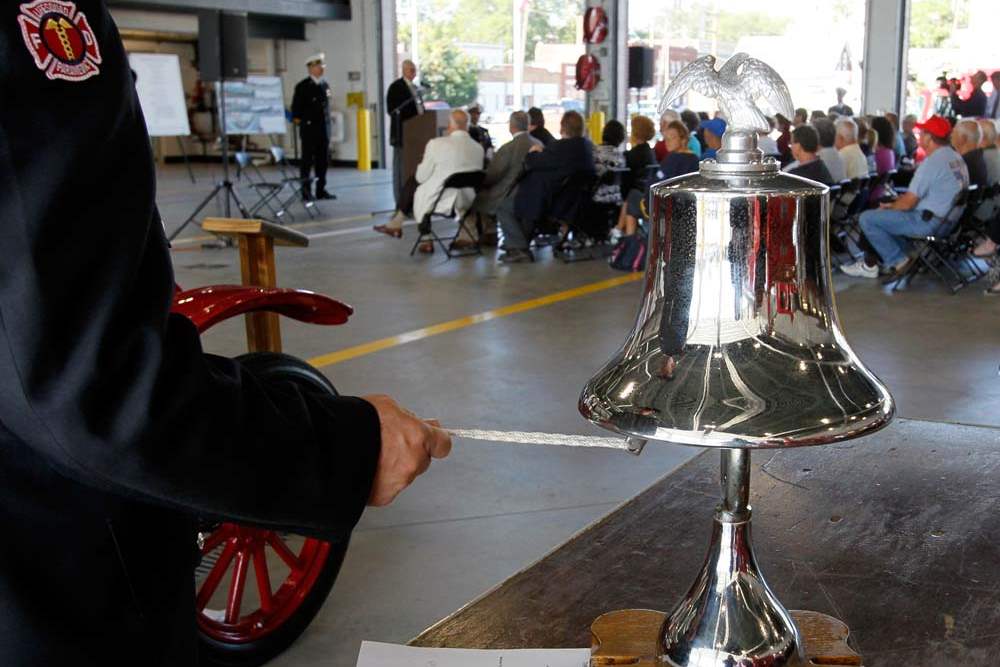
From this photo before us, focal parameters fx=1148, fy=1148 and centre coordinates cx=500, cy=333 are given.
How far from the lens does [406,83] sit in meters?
13.3

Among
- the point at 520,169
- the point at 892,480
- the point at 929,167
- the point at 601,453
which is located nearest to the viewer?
the point at 892,480

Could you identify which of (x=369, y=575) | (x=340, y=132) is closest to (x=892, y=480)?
(x=369, y=575)

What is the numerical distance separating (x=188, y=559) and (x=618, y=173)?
8.61m

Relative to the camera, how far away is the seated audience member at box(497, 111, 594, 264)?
906cm

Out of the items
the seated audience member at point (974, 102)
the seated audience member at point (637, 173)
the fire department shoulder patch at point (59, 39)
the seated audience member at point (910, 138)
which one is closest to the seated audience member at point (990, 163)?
the seated audience member at point (637, 173)

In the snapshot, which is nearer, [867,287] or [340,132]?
[867,287]

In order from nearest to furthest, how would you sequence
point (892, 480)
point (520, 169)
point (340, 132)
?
1. point (892, 480)
2. point (520, 169)
3. point (340, 132)

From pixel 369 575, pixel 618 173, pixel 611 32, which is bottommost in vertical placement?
pixel 369 575

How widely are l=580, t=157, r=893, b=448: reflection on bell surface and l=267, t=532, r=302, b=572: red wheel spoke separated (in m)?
1.99

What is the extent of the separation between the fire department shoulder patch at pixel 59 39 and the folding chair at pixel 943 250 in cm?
757

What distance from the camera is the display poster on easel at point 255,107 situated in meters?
17.8

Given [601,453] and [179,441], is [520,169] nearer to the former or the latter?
[601,453]

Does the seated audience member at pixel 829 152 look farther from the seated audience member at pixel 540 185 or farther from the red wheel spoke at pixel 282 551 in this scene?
the red wheel spoke at pixel 282 551

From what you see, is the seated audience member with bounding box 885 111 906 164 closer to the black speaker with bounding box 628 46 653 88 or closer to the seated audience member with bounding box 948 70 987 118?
the seated audience member with bounding box 948 70 987 118
